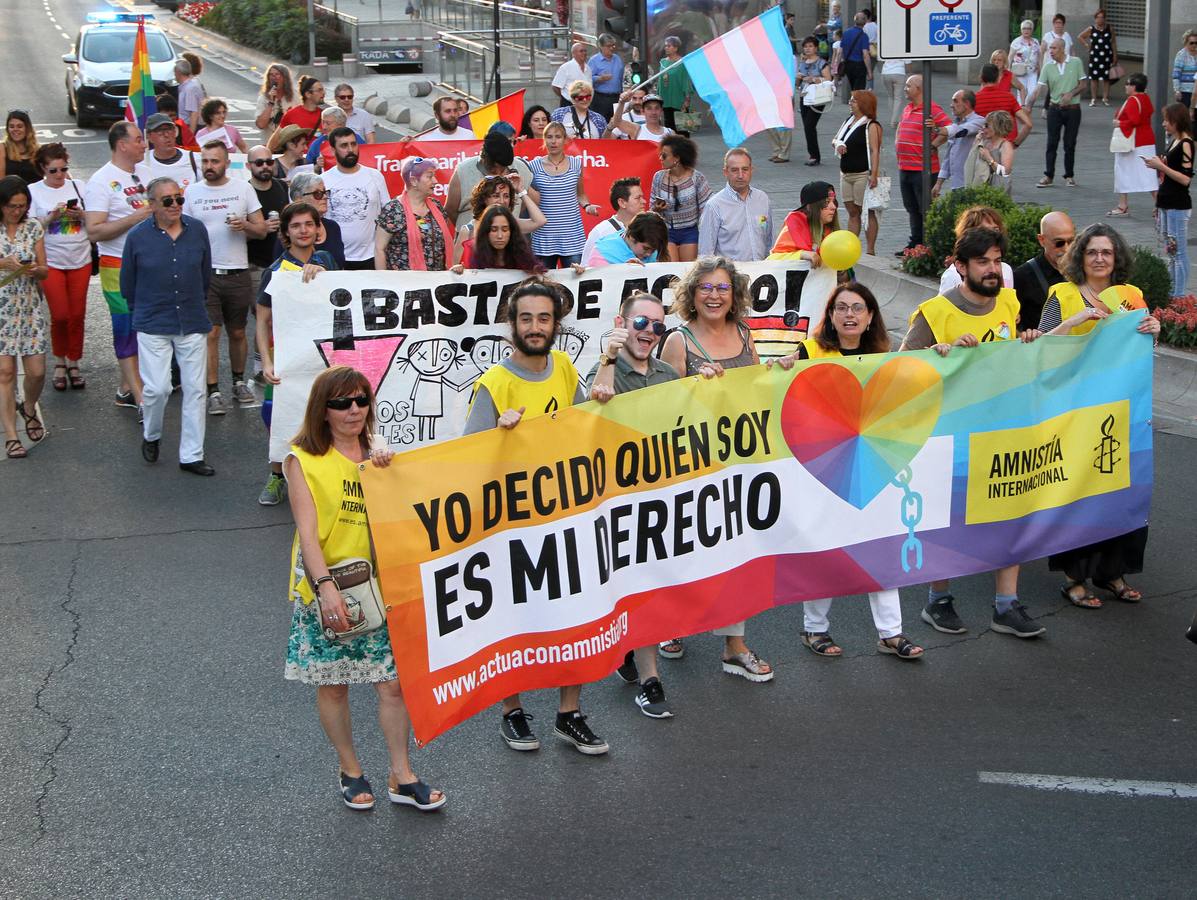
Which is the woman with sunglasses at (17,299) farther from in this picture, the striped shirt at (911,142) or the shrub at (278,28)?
the shrub at (278,28)

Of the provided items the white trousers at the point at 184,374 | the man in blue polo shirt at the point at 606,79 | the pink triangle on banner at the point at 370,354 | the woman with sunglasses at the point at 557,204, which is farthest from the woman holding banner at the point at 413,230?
the man in blue polo shirt at the point at 606,79

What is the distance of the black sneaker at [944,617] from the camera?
23.1ft

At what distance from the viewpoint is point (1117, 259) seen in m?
7.39

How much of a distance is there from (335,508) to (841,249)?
4136 millimetres

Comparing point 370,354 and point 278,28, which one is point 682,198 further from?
point 278,28

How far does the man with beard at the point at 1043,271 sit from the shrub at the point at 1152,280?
11.4 feet

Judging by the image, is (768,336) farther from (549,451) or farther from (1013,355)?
(549,451)

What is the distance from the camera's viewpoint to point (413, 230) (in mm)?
9844

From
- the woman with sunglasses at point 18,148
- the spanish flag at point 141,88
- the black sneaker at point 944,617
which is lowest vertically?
the black sneaker at point 944,617

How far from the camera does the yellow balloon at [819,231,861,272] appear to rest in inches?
331

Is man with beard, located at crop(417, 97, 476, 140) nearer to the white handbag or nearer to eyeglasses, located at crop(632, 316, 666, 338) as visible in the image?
the white handbag

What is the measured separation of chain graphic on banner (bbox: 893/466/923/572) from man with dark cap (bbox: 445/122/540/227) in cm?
492

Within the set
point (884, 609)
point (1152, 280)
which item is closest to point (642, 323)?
point (884, 609)

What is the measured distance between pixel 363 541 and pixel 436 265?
4.89m
